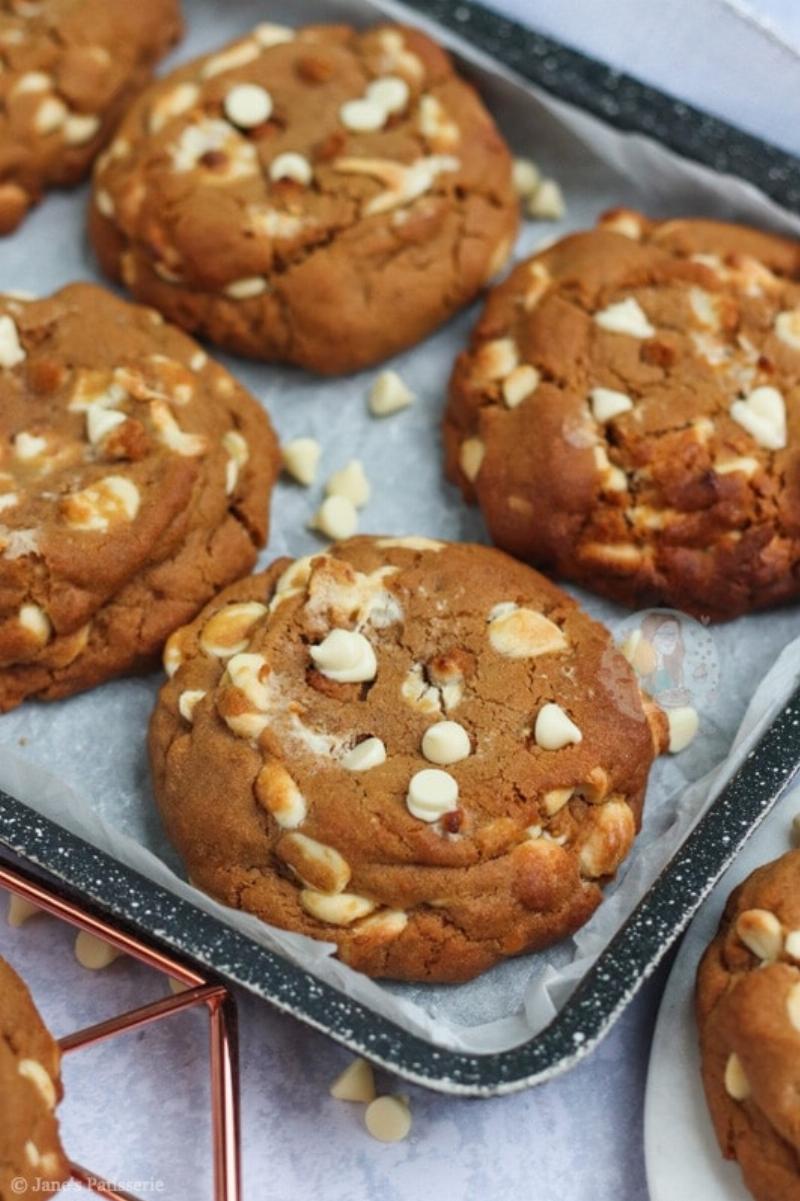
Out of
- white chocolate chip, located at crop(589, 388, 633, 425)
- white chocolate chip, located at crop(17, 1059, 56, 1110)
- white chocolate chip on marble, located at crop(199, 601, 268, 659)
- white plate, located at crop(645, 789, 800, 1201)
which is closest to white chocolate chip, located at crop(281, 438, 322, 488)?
white chocolate chip on marble, located at crop(199, 601, 268, 659)

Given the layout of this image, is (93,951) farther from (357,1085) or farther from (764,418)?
(764,418)

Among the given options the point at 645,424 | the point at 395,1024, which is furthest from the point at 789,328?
the point at 395,1024

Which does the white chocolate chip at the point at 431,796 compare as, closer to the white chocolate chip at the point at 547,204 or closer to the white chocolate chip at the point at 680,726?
the white chocolate chip at the point at 680,726

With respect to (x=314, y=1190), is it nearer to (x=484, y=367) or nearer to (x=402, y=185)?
(x=484, y=367)

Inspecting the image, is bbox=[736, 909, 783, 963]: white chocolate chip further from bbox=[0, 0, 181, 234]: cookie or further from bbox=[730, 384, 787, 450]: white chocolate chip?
bbox=[0, 0, 181, 234]: cookie

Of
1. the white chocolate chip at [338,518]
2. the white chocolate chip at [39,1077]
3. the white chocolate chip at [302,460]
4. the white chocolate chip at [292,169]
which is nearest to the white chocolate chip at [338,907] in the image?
the white chocolate chip at [39,1077]

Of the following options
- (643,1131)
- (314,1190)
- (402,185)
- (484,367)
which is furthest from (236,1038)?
(402,185)
